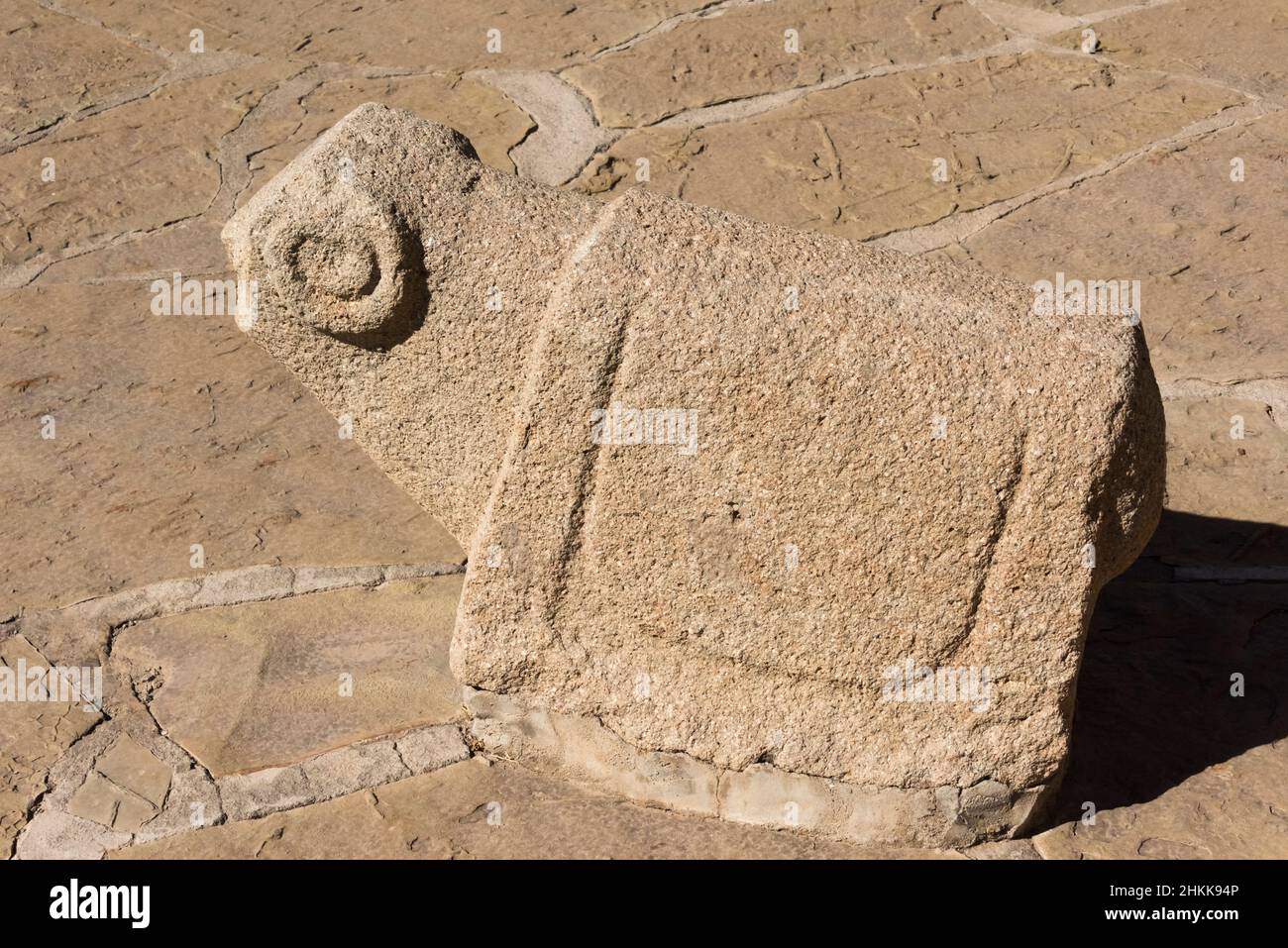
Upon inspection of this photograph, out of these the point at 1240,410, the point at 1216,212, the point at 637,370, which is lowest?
the point at 1240,410

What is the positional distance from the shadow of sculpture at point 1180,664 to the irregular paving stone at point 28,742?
1.71 meters

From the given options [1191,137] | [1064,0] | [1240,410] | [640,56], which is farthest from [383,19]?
[1240,410]

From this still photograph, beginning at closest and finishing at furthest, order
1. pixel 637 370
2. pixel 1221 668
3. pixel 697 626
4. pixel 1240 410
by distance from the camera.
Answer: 1. pixel 637 370
2. pixel 697 626
3. pixel 1221 668
4. pixel 1240 410

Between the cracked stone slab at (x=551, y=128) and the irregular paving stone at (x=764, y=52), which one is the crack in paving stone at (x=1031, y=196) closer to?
the irregular paving stone at (x=764, y=52)

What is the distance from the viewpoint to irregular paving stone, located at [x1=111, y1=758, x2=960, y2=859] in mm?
2596

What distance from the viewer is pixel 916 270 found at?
2566 mm

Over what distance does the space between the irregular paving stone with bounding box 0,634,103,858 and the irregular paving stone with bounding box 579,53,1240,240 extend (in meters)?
2.24

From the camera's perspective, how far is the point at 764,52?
505 cm

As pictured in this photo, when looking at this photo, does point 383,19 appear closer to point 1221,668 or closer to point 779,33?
point 779,33

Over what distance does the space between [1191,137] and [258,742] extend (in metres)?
3.29

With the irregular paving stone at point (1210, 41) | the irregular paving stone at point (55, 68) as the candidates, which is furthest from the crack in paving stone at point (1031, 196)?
the irregular paving stone at point (55, 68)

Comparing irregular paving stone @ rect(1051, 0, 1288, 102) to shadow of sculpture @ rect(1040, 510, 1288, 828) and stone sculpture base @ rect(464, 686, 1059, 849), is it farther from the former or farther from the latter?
stone sculpture base @ rect(464, 686, 1059, 849)

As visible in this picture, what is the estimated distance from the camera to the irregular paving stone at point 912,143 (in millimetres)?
4500

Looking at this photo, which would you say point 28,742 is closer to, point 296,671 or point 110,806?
point 110,806
